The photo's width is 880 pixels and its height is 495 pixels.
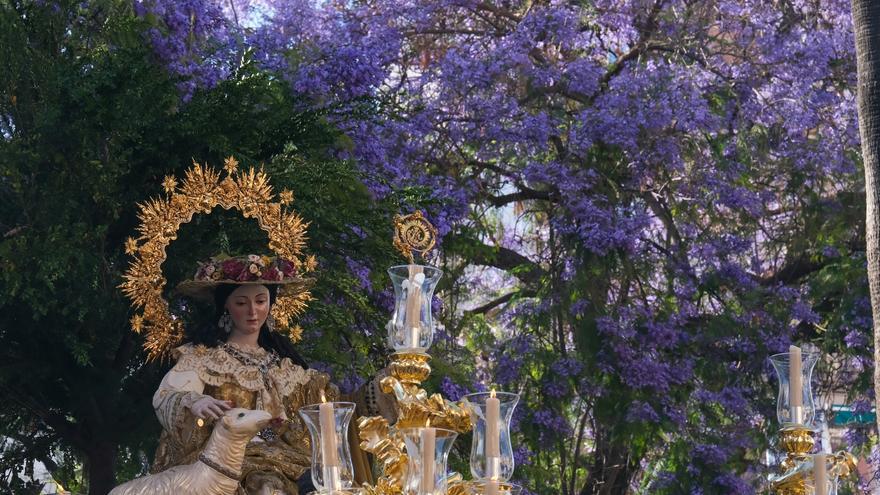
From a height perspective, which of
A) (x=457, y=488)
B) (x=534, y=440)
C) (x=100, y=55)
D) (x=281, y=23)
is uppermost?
(x=281, y=23)

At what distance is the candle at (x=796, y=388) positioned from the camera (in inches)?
226

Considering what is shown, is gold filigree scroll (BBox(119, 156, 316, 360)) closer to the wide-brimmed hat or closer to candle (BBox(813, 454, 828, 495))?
the wide-brimmed hat

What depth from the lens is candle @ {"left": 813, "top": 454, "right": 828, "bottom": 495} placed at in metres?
5.11

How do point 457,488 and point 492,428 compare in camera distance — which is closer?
point 492,428

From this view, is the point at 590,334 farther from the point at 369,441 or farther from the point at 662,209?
the point at 369,441

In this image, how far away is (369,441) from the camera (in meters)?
5.75

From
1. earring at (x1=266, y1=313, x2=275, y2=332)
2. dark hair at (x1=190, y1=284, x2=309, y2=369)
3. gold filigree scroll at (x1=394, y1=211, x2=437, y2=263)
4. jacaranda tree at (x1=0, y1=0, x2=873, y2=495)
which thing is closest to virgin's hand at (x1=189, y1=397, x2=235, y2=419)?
dark hair at (x1=190, y1=284, x2=309, y2=369)

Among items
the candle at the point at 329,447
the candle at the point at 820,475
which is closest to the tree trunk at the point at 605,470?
the candle at the point at 820,475

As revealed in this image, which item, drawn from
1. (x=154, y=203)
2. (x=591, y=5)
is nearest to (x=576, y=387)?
(x=591, y=5)

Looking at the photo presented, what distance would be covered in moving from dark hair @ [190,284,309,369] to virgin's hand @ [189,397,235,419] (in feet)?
2.27

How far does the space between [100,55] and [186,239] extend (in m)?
1.30

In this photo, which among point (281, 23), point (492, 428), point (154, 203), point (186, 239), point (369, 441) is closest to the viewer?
point (492, 428)

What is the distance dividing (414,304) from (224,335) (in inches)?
103

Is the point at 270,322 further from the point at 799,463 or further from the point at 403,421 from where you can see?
the point at 799,463
